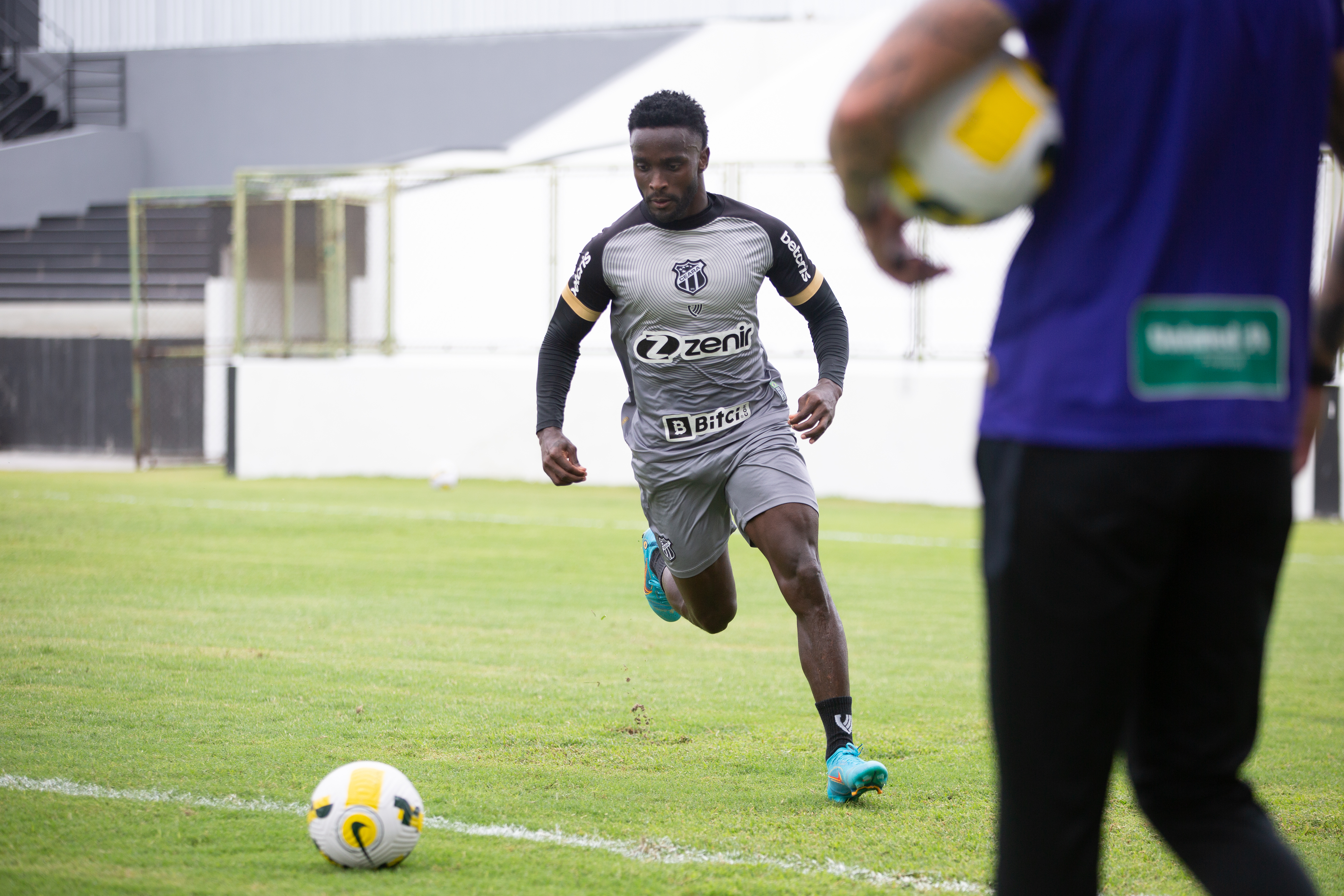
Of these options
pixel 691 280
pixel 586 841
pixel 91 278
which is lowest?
pixel 586 841

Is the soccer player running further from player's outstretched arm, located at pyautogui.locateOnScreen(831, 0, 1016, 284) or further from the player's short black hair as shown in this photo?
player's outstretched arm, located at pyautogui.locateOnScreen(831, 0, 1016, 284)

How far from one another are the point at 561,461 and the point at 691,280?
85cm

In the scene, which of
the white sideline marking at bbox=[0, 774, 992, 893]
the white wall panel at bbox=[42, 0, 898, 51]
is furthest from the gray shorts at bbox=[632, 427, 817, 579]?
the white wall panel at bbox=[42, 0, 898, 51]

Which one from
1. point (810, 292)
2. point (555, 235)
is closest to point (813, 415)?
point (810, 292)

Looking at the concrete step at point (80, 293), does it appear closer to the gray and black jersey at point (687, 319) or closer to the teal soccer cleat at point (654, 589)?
the teal soccer cleat at point (654, 589)

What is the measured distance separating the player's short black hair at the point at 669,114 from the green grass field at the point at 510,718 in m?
2.33

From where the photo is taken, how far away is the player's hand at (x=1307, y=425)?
6.85ft

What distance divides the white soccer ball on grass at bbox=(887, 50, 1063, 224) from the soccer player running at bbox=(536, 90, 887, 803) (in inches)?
115

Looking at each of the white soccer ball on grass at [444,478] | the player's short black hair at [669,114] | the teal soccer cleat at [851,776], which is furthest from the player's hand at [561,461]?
the white soccer ball on grass at [444,478]

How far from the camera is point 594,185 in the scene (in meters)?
19.8

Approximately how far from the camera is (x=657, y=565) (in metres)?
6.13

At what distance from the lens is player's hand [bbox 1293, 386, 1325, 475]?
6.85 feet

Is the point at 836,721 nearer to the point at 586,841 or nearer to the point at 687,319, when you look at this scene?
the point at 586,841

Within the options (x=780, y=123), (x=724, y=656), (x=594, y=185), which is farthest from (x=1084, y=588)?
(x=780, y=123)
